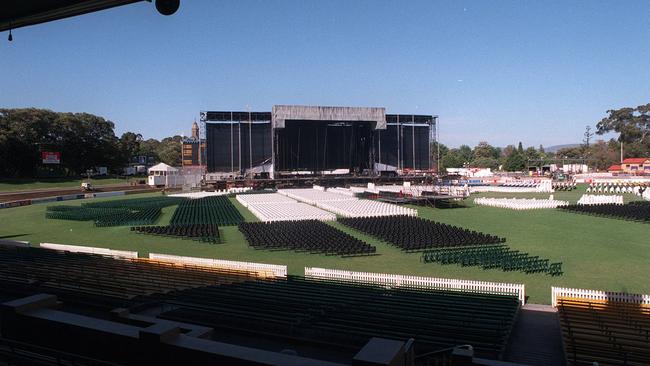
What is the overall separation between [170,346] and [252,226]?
1003 inches

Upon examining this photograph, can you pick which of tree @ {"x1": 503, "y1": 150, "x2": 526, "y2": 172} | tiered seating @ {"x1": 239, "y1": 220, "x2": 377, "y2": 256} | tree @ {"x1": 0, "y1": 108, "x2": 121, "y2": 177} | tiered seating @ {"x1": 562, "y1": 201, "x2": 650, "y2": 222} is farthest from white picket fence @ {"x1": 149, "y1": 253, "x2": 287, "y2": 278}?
tree @ {"x1": 503, "y1": 150, "x2": 526, "y2": 172}

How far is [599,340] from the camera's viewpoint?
8141 millimetres

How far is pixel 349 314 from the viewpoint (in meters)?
9.61

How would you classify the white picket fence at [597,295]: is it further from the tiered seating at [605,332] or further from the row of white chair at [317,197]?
the row of white chair at [317,197]

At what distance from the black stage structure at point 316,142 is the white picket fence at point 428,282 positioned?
5381 centimetres

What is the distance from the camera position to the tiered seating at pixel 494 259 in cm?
1772

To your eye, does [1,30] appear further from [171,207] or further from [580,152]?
[580,152]

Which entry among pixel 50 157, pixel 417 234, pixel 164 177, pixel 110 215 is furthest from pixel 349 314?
pixel 50 157

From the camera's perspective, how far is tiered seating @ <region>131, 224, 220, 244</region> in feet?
86.0

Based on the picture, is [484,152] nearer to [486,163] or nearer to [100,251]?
[486,163]

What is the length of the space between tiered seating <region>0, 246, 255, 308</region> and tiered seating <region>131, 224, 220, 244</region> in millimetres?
8299

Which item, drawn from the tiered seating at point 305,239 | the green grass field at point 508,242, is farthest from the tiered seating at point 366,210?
the tiered seating at point 305,239

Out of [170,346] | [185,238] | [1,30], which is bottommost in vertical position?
[185,238]

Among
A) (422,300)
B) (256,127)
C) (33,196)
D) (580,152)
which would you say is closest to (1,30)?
(422,300)
